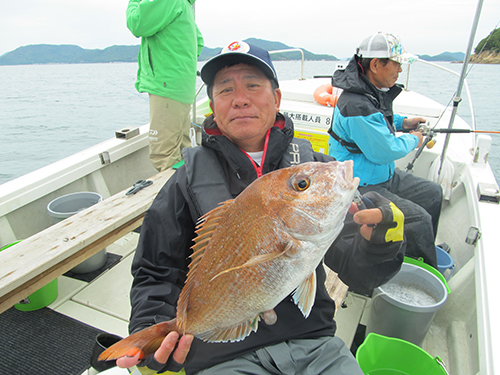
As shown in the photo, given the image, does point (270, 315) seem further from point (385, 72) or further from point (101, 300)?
point (385, 72)

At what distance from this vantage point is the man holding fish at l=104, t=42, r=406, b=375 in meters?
1.10

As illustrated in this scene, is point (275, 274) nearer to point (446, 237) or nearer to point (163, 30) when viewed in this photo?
point (446, 237)

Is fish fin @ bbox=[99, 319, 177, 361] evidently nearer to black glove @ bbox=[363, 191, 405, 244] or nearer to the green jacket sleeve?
black glove @ bbox=[363, 191, 405, 244]

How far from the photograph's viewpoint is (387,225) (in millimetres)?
1393

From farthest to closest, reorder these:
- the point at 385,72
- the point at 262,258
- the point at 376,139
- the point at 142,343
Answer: the point at 385,72
the point at 376,139
the point at 142,343
the point at 262,258

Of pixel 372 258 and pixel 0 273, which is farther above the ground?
pixel 372 258

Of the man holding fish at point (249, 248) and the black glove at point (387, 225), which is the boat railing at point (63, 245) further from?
the black glove at point (387, 225)

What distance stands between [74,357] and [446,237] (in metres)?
4.02

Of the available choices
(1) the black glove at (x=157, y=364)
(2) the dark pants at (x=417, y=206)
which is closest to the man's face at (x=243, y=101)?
(1) the black glove at (x=157, y=364)

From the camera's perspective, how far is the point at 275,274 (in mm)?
1098

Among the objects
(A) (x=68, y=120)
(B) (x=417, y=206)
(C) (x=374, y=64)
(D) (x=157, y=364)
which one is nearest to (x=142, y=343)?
(D) (x=157, y=364)

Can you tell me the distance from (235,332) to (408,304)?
1539 mm

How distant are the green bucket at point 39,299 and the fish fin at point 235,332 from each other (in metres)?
2.28

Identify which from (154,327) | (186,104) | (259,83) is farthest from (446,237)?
(186,104)
